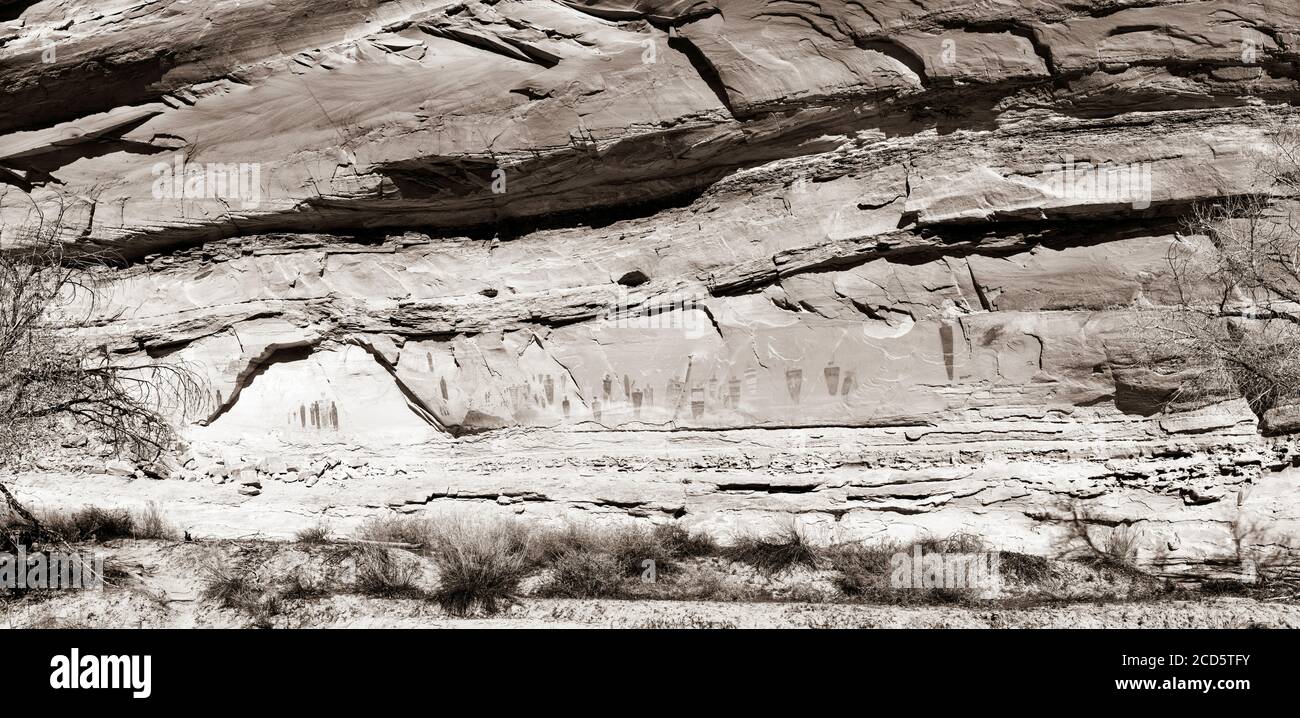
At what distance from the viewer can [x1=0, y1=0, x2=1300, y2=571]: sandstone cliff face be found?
8.48 metres

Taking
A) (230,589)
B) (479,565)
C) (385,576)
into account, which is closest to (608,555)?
(479,565)

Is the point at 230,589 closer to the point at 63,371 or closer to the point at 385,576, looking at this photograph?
the point at 385,576

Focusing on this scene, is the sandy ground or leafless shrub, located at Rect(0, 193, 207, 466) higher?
leafless shrub, located at Rect(0, 193, 207, 466)

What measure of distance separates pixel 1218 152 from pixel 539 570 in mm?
7909

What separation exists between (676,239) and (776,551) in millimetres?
3666

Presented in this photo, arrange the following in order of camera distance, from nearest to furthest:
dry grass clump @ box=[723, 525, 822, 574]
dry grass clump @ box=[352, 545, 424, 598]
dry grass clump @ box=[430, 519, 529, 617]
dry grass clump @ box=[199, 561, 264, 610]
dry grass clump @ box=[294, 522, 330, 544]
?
dry grass clump @ box=[430, 519, 529, 617], dry grass clump @ box=[199, 561, 264, 610], dry grass clump @ box=[352, 545, 424, 598], dry grass clump @ box=[723, 525, 822, 574], dry grass clump @ box=[294, 522, 330, 544]

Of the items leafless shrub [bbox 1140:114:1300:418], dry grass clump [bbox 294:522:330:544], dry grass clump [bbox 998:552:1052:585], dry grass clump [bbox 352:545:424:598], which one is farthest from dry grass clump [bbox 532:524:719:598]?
leafless shrub [bbox 1140:114:1300:418]

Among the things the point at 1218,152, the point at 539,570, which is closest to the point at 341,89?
the point at 539,570

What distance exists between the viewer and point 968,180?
28.9 feet

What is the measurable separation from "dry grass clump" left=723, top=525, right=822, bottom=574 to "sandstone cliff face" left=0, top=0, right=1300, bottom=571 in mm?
309

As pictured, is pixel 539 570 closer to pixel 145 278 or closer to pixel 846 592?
pixel 846 592

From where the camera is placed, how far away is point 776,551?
27.2 feet

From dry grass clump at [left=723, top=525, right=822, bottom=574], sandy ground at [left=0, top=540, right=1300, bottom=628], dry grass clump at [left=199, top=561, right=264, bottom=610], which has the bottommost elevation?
sandy ground at [left=0, top=540, right=1300, bottom=628]

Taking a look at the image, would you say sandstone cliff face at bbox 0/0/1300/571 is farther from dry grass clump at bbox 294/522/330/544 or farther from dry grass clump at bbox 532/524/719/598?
dry grass clump at bbox 532/524/719/598
